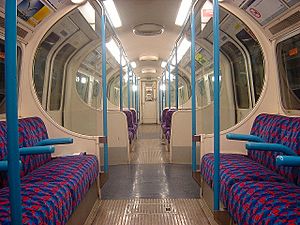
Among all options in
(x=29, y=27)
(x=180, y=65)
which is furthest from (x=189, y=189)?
(x=180, y=65)

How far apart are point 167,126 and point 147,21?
Result: 2.93 metres

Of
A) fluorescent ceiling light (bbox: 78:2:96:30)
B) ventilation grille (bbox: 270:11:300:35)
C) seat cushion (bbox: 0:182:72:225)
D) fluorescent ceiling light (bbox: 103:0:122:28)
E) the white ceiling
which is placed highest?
the white ceiling

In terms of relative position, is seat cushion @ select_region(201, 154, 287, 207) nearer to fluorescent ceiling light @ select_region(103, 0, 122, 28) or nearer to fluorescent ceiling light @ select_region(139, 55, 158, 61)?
fluorescent ceiling light @ select_region(103, 0, 122, 28)

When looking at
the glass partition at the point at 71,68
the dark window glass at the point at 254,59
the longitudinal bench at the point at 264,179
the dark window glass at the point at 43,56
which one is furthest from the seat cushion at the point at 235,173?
the dark window glass at the point at 43,56

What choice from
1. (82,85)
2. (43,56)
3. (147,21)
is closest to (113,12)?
(147,21)

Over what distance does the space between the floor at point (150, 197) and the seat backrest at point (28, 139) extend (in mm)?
860

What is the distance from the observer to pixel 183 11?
5.68 metres

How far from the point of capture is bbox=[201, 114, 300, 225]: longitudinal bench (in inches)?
74.4

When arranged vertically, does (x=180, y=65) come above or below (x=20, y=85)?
above

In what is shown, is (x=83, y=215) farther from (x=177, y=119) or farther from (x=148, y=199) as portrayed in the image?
(x=177, y=119)

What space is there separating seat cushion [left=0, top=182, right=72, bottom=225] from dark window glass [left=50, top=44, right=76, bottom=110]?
363cm

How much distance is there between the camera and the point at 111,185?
4645 mm

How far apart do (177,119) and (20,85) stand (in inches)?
125

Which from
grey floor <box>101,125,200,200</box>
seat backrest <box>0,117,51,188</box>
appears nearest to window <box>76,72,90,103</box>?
grey floor <box>101,125,200,200</box>
